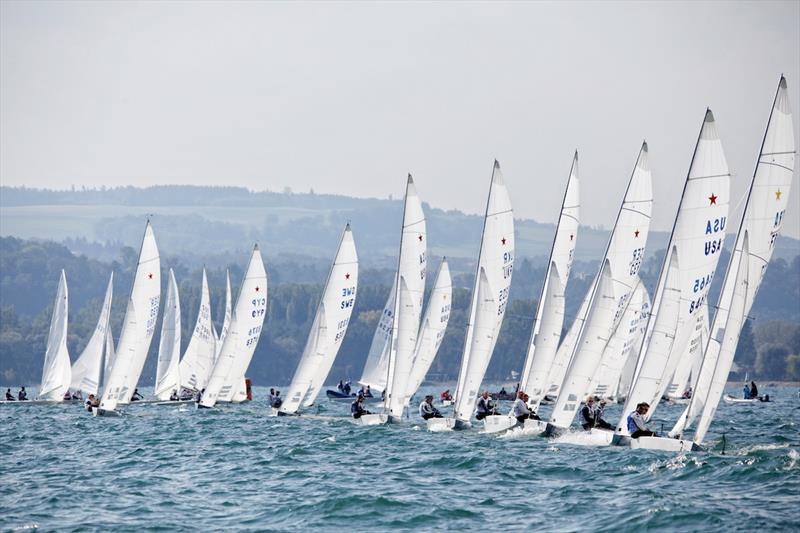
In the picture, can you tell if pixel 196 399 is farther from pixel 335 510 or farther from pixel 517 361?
pixel 517 361

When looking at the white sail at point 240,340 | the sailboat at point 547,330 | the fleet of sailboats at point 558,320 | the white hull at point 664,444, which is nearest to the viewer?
the white hull at point 664,444

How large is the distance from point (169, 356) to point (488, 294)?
3012 cm

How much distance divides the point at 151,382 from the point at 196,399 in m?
112

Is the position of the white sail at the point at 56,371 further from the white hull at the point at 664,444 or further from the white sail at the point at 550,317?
the white hull at the point at 664,444

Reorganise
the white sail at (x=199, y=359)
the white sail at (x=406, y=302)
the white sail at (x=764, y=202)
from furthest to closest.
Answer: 1. the white sail at (x=199, y=359)
2. the white sail at (x=406, y=302)
3. the white sail at (x=764, y=202)

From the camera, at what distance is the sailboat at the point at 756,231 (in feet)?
105

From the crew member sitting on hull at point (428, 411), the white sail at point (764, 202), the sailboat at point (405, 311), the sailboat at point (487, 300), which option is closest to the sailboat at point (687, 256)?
the white sail at point (764, 202)

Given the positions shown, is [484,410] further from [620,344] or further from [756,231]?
[756,231]

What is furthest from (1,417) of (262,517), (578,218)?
(262,517)

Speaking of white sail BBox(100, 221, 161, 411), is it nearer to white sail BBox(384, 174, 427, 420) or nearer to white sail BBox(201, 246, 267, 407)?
white sail BBox(201, 246, 267, 407)

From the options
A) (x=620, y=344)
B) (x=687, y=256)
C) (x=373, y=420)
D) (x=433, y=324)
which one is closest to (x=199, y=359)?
(x=433, y=324)

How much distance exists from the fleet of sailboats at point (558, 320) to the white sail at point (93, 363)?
4.6 inches

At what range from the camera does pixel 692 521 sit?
2350cm

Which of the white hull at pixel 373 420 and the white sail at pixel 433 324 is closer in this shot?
the white hull at pixel 373 420
